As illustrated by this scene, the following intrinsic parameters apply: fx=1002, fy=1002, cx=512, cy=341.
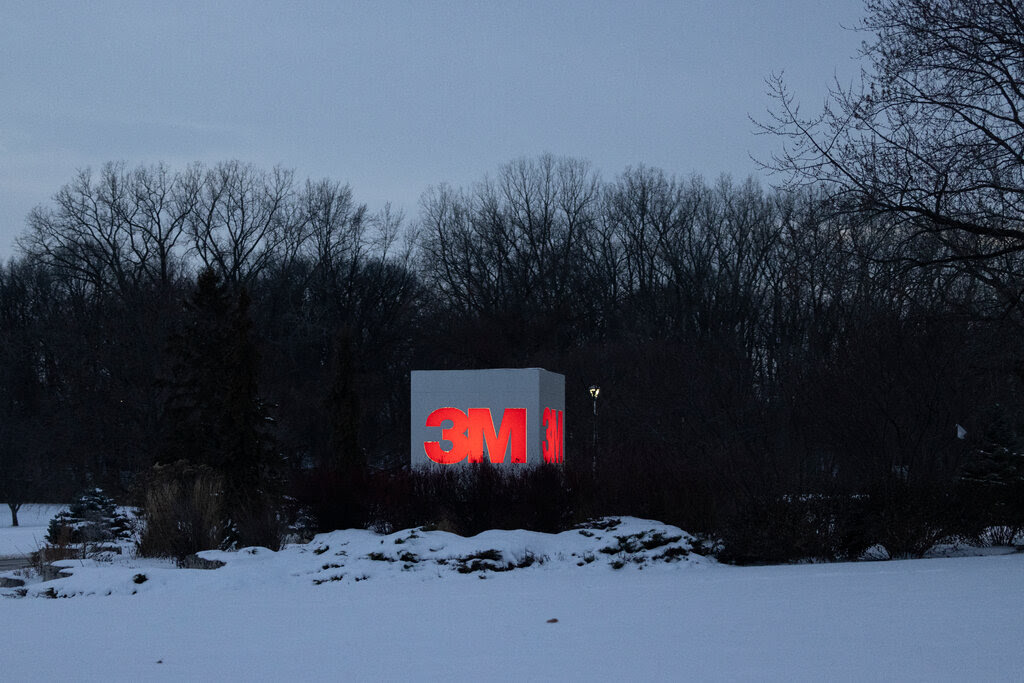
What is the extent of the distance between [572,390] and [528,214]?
1241 centimetres

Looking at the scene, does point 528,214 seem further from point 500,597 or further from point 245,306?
point 500,597

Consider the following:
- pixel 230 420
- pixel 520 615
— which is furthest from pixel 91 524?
pixel 520 615

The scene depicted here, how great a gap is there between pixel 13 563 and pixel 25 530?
9.62 m

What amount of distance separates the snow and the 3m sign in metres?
7.04

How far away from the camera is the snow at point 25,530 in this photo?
1766 cm

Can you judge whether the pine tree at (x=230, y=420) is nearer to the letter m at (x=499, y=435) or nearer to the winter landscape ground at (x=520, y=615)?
the letter m at (x=499, y=435)

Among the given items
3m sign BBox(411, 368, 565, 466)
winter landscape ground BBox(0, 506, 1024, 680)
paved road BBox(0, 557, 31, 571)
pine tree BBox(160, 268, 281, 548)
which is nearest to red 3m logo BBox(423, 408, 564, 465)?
Result: 3m sign BBox(411, 368, 565, 466)

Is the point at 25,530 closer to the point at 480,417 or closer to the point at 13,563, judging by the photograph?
the point at 13,563

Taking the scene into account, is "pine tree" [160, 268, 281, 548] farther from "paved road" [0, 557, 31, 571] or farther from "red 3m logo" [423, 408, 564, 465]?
"red 3m logo" [423, 408, 564, 465]

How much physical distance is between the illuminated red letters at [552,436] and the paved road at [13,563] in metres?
9.09

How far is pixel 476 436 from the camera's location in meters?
19.4

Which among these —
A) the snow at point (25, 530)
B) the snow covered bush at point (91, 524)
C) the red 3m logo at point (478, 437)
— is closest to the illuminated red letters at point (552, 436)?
the red 3m logo at point (478, 437)

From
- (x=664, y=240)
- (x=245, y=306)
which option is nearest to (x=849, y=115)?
(x=245, y=306)

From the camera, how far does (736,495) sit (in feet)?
41.7
